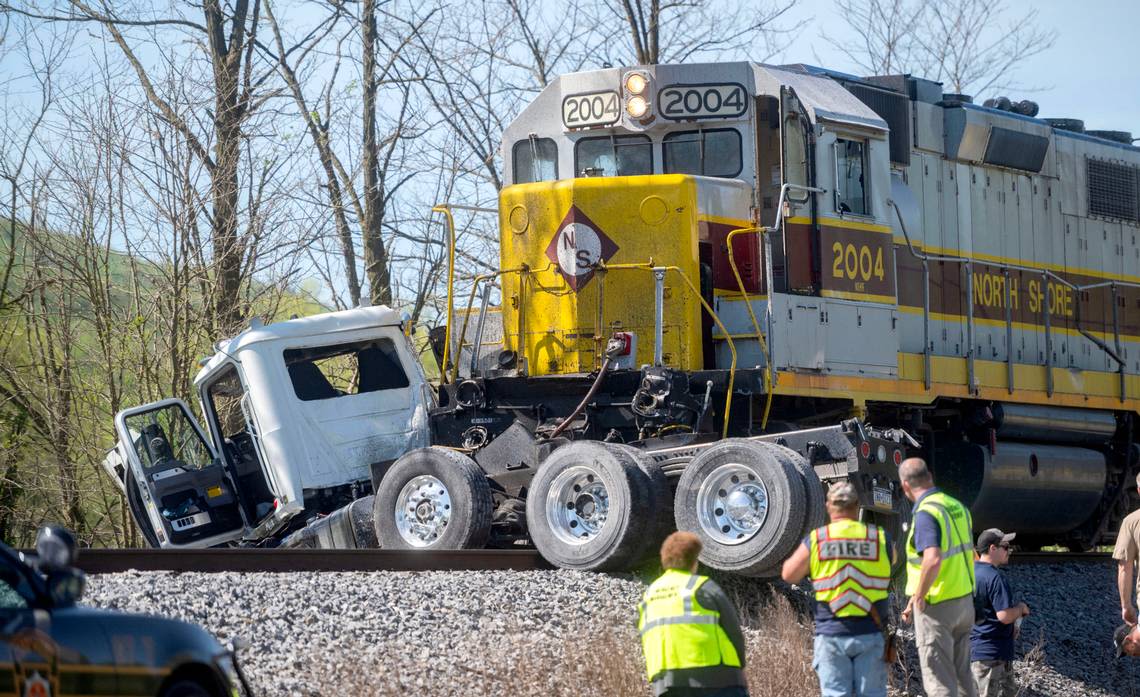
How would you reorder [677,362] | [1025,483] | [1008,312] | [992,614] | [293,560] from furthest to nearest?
[1008,312]
[1025,483]
[677,362]
[293,560]
[992,614]

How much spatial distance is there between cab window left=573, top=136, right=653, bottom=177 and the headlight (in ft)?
0.79

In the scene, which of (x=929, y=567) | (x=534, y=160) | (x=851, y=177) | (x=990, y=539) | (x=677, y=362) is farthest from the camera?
(x=534, y=160)

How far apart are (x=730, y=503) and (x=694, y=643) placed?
148 inches

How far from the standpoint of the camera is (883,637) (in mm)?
7121

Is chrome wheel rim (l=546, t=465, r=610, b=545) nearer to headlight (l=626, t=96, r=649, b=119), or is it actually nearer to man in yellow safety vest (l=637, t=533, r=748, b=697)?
headlight (l=626, t=96, r=649, b=119)

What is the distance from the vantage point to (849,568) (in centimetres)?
703

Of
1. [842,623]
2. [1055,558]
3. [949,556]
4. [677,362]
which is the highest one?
[677,362]

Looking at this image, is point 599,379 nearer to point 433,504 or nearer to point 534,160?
point 433,504

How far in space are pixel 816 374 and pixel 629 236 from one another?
5.97ft

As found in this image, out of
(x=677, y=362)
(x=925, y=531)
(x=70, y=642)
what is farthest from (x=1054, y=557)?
(x=70, y=642)

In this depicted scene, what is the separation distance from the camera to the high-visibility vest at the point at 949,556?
7.65 m

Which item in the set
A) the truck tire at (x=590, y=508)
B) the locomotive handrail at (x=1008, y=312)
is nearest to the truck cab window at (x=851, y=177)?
the locomotive handrail at (x=1008, y=312)

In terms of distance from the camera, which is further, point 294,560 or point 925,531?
point 294,560

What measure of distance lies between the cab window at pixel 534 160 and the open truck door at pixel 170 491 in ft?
12.8
